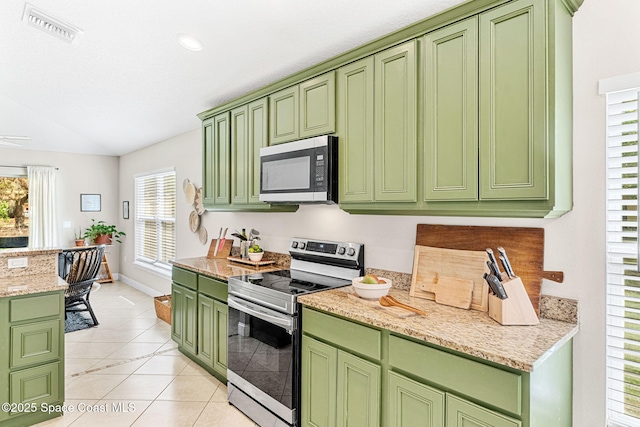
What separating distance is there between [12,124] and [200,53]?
14.1 feet

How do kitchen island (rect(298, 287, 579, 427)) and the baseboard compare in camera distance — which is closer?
kitchen island (rect(298, 287, 579, 427))

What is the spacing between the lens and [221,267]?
3.16 meters

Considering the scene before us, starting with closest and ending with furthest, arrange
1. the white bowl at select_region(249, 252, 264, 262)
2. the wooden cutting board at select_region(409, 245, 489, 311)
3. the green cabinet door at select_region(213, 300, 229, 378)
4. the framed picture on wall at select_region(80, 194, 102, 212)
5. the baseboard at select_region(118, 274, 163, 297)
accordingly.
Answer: the wooden cutting board at select_region(409, 245, 489, 311)
the green cabinet door at select_region(213, 300, 229, 378)
the white bowl at select_region(249, 252, 264, 262)
the baseboard at select_region(118, 274, 163, 297)
the framed picture on wall at select_region(80, 194, 102, 212)

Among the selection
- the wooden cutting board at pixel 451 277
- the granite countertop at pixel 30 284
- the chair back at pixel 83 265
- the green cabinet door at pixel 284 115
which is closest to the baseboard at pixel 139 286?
the chair back at pixel 83 265

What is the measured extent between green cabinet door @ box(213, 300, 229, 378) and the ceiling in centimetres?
192

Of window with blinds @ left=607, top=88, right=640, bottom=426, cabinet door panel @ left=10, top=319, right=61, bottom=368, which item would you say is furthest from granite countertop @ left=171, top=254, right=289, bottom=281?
window with blinds @ left=607, top=88, right=640, bottom=426

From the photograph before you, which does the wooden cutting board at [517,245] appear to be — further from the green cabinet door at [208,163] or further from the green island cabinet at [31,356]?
the green island cabinet at [31,356]

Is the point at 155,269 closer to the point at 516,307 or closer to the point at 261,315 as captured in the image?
the point at 261,315

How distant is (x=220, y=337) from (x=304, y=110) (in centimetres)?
190

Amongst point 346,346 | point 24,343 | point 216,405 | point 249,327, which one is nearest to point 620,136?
point 346,346

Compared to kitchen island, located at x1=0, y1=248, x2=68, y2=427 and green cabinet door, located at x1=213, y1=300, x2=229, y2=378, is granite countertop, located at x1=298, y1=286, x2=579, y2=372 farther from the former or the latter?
kitchen island, located at x1=0, y1=248, x2=68, y2=427

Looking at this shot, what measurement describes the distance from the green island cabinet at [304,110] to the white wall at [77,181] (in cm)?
556

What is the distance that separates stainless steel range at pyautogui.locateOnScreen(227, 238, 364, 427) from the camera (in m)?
2.18

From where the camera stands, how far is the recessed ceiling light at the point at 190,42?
8.74 ft
